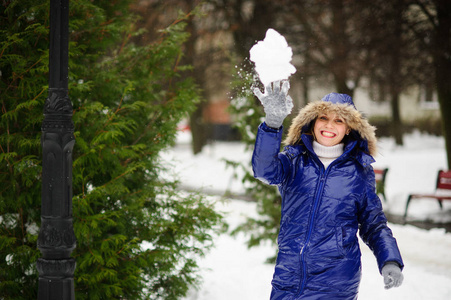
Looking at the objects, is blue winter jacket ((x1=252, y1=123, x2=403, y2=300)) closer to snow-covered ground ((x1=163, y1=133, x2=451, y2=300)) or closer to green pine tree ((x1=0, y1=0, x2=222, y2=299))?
snow-covered ground ((x1=163, y1=133, x2=451, y2=300))

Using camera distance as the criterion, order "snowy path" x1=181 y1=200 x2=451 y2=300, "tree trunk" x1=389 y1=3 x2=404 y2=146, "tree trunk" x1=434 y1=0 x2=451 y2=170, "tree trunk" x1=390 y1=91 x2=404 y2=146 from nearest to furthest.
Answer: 1. "snowy path" x1=181 y1=200 x2=451 y2=300
2. "tree trunk" x1=434 y1=0 x2=451 y2=170
3. "tree trunk" x1=389 y1=3 x2=404 y2=146
4. "tree trunk" x1=390 y1=91 x2=404 y2=146

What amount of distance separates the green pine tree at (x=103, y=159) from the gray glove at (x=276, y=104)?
205 centimetres

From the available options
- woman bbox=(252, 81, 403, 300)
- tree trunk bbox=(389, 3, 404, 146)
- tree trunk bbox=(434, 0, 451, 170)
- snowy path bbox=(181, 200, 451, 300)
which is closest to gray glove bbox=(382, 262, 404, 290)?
woman bbox=(252, 81, 403, 300)

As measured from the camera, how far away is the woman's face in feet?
11.9

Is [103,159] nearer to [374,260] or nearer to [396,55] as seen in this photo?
[374,260]

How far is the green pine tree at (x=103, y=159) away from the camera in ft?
16.5

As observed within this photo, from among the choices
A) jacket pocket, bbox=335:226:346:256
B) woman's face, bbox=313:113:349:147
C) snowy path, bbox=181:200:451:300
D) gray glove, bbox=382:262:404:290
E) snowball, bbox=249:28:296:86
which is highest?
snowball, bbox=249:28:296:86

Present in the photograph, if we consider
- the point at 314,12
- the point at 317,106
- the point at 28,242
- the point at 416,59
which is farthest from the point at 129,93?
the point at 314,12

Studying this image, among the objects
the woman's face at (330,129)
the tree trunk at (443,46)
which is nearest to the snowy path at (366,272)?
the woman's face at (330,129)

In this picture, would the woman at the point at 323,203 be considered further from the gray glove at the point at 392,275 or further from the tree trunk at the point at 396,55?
the tree trunk at the point at 396,55

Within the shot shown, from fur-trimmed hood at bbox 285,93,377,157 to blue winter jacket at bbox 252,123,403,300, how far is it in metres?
0.17

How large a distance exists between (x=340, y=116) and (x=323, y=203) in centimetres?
61

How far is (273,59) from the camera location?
127 inches

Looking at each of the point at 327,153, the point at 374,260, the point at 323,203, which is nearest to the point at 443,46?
the point at 374,260
